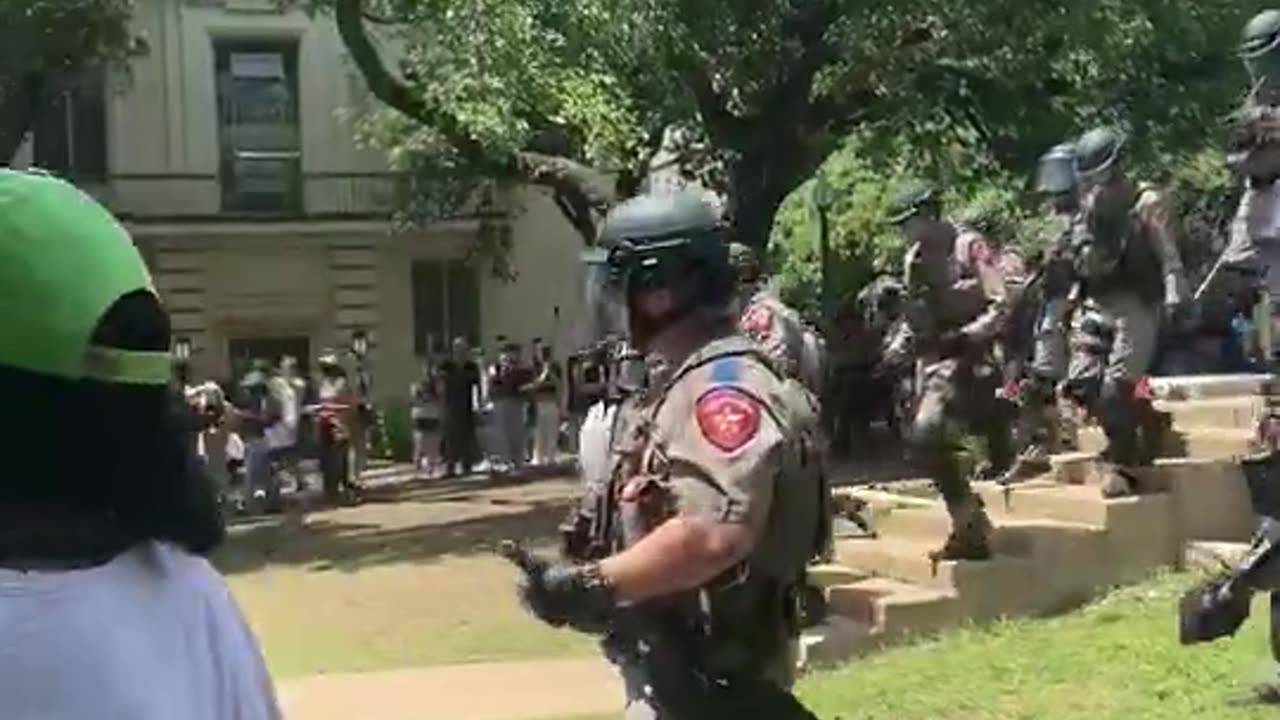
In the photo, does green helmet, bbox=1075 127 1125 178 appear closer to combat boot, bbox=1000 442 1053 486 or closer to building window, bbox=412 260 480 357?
combat boot, bbox=1000 442 1053 486

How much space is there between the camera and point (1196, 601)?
723 centimetres

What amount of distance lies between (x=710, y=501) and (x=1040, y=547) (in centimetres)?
672

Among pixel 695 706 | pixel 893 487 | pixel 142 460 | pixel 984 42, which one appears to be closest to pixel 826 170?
pixel 984 42

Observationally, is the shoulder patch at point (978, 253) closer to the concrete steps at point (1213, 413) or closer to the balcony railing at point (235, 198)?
the concrete steps at point (1213, 413)

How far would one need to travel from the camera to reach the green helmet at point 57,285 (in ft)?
7.14

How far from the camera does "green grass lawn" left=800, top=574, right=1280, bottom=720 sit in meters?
7.87

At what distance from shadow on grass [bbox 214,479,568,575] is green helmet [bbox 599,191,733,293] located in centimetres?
1139

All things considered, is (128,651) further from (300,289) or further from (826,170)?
(300,289)

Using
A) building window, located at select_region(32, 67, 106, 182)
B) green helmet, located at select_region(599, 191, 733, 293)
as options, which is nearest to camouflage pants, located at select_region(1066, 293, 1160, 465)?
green helmet, located at select_region(599, 191, 733, 293)

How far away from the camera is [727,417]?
13.7ft

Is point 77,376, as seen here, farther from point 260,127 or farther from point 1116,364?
point 260,127

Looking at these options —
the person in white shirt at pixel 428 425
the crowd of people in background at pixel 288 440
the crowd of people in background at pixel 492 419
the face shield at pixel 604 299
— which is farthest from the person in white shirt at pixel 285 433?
the face shield at pixel 604 299

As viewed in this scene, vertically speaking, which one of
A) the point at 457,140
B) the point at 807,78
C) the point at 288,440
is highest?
the point at 807,78

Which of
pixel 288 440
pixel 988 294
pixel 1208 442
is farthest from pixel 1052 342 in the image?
pixel 288 440
